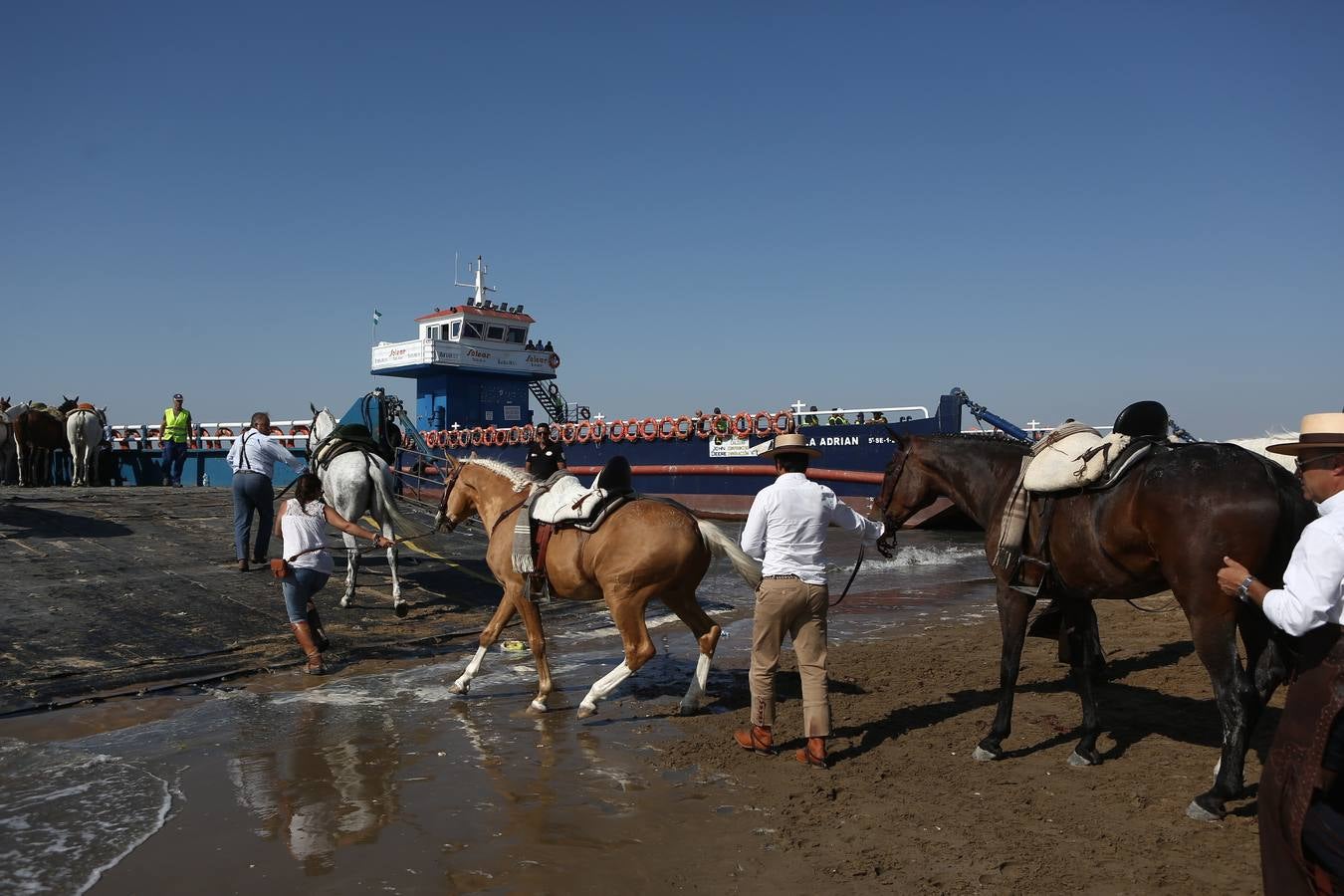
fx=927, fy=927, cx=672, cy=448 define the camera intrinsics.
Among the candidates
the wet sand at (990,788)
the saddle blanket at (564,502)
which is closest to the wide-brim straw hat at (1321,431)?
the wet sand at (990,788)

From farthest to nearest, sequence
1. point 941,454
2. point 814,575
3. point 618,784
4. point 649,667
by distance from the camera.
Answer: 1. point 649,667
2. point 941,454
3. point 814,575
4. point 618,784

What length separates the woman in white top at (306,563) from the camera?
7.98 meters

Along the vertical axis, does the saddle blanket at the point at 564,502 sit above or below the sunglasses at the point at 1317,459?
below

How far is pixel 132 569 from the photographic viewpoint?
36.1ft

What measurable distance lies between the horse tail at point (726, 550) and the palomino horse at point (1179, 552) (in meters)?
0.94

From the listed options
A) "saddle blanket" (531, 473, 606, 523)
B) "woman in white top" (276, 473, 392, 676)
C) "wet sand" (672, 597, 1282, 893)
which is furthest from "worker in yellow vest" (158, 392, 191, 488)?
"wet sand" (672, 597, 1282, 893)

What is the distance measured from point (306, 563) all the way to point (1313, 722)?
7.33 meters

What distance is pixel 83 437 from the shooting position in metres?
22.4

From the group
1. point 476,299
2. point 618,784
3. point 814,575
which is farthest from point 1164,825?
point 476,299

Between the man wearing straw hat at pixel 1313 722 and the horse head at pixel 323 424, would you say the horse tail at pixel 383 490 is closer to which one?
the horse head at pixel 323 424

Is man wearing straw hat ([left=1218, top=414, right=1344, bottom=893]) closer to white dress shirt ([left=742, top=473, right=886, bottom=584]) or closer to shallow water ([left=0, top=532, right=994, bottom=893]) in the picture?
shallow water ([left=0, top=532, right=994, bottom=893])

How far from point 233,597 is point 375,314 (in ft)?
93.6

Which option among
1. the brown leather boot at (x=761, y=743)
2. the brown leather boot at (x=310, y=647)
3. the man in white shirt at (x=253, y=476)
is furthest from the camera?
the man in white shirt at (x=253, y=476)

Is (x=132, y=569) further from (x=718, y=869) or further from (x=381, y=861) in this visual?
(x=718, y=869)
